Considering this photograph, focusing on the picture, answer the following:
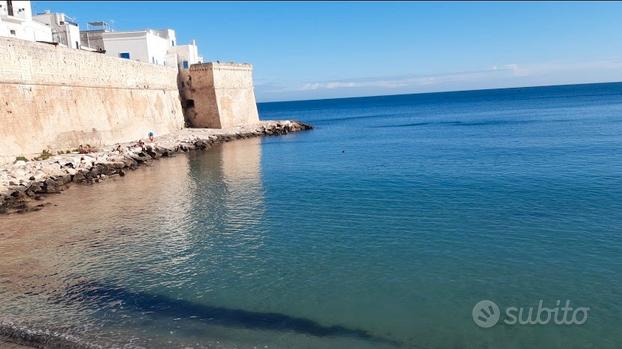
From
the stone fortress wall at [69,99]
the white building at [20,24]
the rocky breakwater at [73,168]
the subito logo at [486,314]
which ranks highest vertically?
the white building at [20,24]

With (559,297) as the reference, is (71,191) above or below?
above

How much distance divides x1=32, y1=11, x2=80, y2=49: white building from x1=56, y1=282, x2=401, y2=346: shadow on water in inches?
923

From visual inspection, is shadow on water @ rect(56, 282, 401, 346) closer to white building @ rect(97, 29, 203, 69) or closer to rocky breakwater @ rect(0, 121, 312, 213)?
rocky breakwater @ rect(0, 121, 312, 213)

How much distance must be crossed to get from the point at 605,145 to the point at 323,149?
12.8 m

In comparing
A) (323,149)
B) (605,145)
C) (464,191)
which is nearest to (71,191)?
(464,191)

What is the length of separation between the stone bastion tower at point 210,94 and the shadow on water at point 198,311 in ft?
83.5

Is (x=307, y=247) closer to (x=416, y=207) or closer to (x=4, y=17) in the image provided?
(x=416, y=207)

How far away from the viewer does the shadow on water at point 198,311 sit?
591cm

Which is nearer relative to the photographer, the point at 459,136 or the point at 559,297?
the point at 559,297

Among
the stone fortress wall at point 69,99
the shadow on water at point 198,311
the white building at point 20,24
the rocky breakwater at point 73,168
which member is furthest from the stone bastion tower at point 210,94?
the shadow on water at point 198,311

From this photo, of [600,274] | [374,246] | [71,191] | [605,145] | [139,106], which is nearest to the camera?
[600,274]

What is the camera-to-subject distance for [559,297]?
21.4ft

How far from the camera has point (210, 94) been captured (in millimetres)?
31734

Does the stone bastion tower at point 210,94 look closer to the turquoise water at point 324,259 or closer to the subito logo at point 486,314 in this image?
the turquoise water at point 324,259
